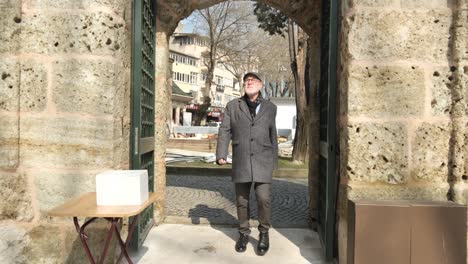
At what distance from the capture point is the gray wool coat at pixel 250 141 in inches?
168

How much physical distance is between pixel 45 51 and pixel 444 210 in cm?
337

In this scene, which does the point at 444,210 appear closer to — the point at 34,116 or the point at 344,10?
the point at 344,10

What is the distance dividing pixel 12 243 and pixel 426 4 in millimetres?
3871

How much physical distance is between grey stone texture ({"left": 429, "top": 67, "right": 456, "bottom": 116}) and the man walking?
155 centimetres

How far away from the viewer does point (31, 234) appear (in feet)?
11.7

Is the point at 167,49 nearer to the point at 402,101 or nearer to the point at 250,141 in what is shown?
the point at 250,141

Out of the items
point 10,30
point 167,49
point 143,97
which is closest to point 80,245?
point 143,97

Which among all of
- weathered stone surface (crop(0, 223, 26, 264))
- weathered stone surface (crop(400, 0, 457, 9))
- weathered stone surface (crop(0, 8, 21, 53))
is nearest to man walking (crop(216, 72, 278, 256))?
weathered stone surface (crop(400, 0, 457, 9))

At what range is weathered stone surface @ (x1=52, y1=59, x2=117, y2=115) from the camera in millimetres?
3521

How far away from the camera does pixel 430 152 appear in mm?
3455

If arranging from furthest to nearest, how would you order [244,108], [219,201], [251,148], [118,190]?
[219,201]
[244,108]
[251,148]
[118,190]

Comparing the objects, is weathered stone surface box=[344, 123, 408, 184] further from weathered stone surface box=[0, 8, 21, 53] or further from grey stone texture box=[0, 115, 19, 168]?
weathered stone surface box=[0, 8, 21, 53]

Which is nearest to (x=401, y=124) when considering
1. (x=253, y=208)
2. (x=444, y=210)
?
(x=444, y=210)

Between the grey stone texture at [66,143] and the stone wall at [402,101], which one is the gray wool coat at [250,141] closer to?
the stone wall at [402,101]
